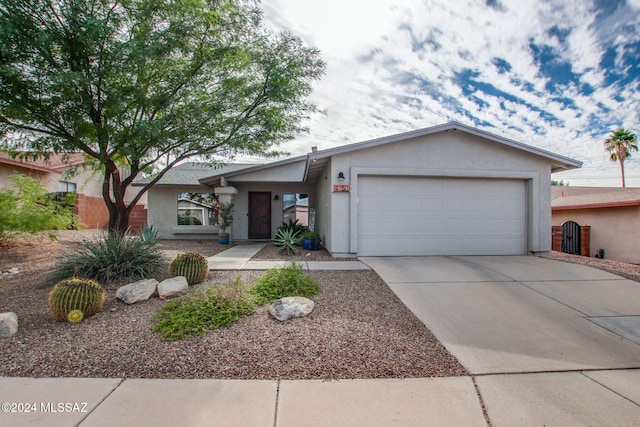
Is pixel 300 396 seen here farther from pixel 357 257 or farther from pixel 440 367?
pixel 357 257

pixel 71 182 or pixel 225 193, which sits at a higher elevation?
pixel 71 182

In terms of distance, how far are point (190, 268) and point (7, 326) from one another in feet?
7.55

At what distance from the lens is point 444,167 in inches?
326

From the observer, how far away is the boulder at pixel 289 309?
3729 mm

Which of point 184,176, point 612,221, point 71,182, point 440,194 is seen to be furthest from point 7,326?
point 71,182

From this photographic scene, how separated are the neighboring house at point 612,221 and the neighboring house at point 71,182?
19.8m

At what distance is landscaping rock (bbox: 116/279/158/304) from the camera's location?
4.31 meters

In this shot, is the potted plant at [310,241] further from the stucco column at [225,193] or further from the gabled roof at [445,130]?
the stucco column at [225,193]

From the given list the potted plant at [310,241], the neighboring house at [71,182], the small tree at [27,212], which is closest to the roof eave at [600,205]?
Answer: the potted plant at [310,241]

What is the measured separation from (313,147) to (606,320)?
38.8 ft

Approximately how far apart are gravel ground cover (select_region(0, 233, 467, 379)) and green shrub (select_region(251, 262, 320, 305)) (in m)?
0.35

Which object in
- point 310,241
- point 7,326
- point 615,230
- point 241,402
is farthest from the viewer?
point 615,230

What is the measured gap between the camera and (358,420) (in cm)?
208

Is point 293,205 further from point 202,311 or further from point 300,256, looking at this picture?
point 202,311
